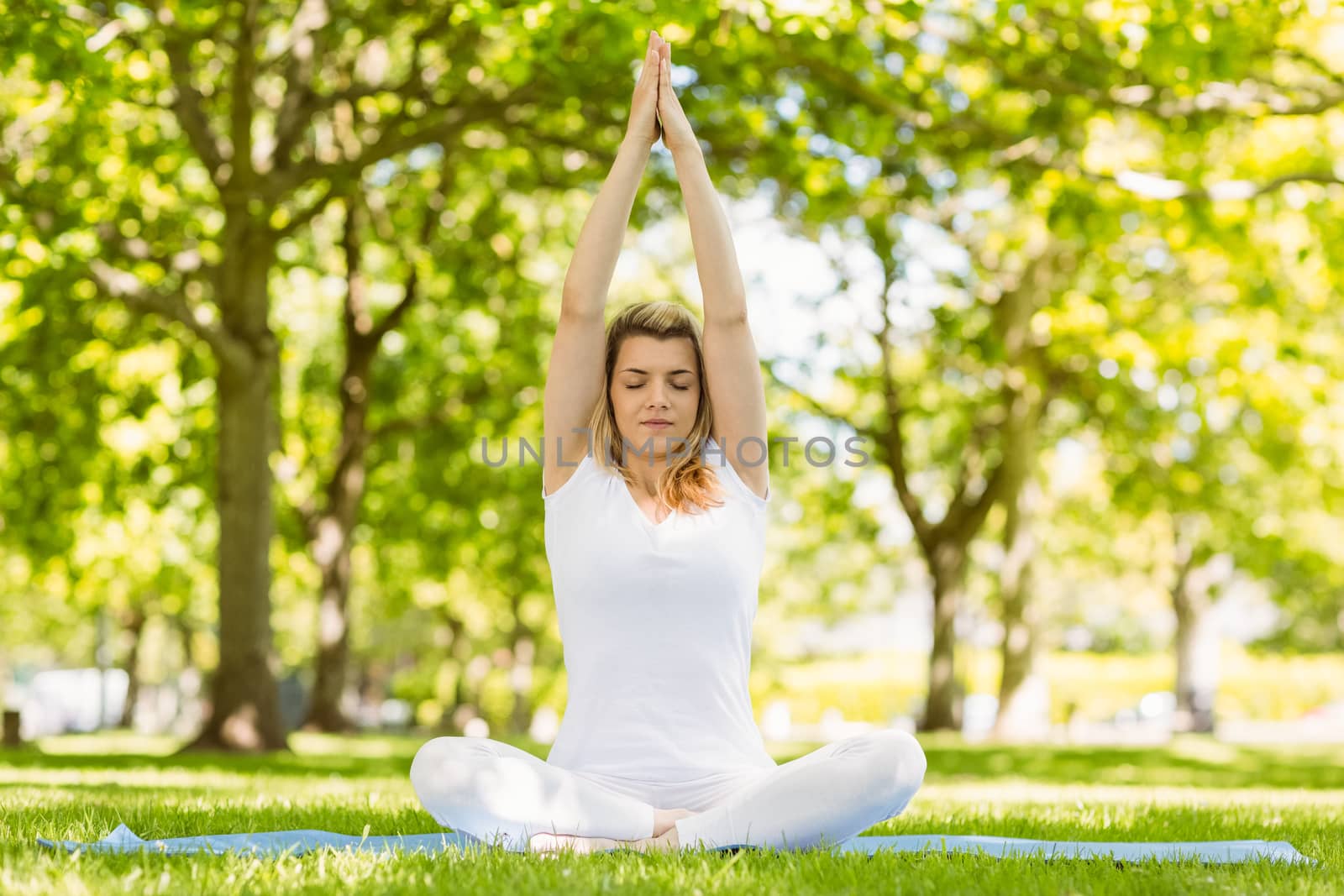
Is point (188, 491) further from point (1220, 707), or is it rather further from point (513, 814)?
point (1220, 707)

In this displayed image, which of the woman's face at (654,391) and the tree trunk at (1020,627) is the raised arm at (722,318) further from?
the tree trunk at (1020,627)

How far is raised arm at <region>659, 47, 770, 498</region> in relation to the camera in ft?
14.3

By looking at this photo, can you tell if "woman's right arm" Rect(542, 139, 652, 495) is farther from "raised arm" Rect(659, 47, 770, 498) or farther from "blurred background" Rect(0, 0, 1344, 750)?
"blurred background" Rect(0, 0, 1344, 750)

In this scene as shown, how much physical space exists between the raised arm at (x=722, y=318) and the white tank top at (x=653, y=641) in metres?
0.33

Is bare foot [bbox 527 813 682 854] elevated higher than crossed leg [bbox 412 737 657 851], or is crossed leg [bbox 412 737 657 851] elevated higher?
crossed leg [bbox 412 737 657 851]

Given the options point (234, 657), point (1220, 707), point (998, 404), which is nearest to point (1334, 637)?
point (1220, 707)

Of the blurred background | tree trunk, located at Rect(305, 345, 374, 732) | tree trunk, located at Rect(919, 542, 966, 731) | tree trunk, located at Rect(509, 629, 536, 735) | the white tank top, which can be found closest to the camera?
the white tank top

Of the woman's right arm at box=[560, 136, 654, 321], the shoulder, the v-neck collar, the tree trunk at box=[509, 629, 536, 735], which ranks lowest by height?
the tree trunk at box=[509, 629, 536, 735]

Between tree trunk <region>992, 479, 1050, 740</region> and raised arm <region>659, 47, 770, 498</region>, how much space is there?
16.1 meters

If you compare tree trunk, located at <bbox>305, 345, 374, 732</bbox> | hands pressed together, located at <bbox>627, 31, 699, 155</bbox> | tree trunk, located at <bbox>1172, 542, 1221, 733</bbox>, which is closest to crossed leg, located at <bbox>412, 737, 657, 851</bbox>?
hands pressed together, located at <bbox>627, 31, 699, 155</bbox>

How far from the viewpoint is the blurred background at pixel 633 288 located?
11.5m

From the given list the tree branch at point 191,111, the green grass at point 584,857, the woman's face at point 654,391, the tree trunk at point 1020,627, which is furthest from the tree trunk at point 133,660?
the woman's face at point 654,391

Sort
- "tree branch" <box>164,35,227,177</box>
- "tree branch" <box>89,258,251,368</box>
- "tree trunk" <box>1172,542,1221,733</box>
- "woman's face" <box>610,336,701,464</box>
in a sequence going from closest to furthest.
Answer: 1. "woman's face" <box>610,336,701,464</box>
2. "tree branch" <box>164,35,227,177</box>
3. "tree branch" <box>89,258,251,368</box>
4. "tree trunk" <box>1172,542,1221,733</box>

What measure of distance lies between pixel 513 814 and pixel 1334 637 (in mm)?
49492
